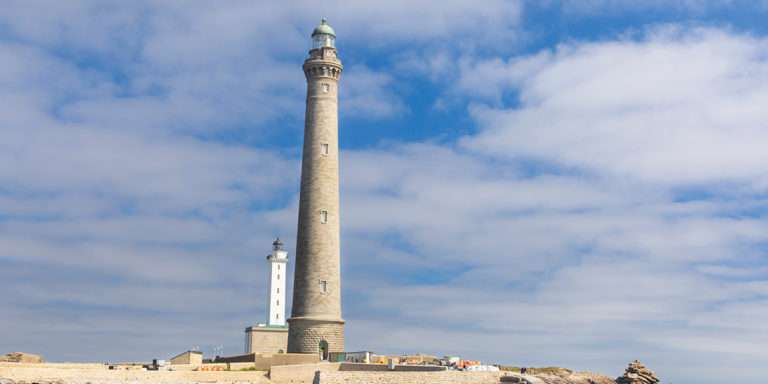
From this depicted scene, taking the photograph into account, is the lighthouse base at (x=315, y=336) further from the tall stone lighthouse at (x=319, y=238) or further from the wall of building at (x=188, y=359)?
the wall of building at (x=188, y=359)

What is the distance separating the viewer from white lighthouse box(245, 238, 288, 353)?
80.9 m

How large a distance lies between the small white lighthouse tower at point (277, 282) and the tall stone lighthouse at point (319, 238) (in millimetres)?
30550

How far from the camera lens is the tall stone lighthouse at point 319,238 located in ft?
190

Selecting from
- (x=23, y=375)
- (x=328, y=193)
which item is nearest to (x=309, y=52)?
(x=328, y=193)

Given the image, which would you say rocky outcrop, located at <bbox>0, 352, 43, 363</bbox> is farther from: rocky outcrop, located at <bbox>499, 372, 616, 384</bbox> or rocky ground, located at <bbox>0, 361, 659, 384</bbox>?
rocky outcrop, located at <bbox>499, 372, 616, 384</bbox>

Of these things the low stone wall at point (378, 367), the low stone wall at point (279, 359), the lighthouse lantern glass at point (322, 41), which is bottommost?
the low stone wall at point (378, 367)

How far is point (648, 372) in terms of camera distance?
63.8 meters

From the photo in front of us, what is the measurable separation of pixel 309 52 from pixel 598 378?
29.9m

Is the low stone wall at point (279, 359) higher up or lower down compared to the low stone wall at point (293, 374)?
higher up

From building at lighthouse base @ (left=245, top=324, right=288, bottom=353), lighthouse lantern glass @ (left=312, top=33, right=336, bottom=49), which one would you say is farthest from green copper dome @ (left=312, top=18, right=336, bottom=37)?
building at lighthouse base @ (left=245, top=324, right=288, bottom=353)

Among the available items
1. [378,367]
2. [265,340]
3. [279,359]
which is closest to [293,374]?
[279,359]

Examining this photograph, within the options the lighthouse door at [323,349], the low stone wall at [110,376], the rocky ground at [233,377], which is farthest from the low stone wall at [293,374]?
the lighthouse door at [323,349]

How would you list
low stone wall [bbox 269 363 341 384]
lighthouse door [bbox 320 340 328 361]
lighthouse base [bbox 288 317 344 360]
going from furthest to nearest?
1. lighthouse door [bbox 320 340 328 361]
2. lighthouse base [bbox 288 317 344 360]
3. low stone wall [bbox 269 363 341 384]

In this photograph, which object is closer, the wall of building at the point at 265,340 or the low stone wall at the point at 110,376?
the low stone wall at the point at 110,376
